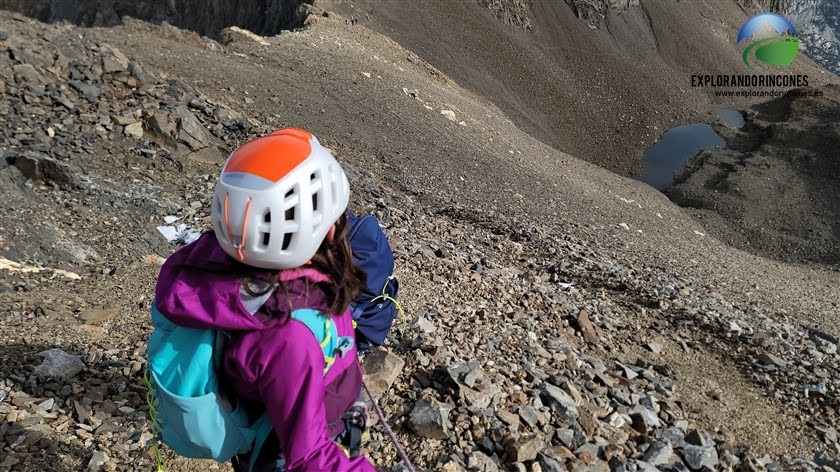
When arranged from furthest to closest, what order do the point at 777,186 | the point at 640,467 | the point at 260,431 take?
the point at 777,186
the point at 640,467
the point at 260,431

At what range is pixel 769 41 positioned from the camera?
41.5m

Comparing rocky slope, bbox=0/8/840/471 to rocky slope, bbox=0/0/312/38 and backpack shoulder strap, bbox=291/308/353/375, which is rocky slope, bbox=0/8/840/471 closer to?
backpack shoulder strap, bbox=291/308/353/375

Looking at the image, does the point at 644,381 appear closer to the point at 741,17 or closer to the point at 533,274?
the point at 533,274

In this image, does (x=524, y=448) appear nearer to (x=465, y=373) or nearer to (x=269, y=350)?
(x=465, y=373)

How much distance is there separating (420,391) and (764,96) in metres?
Answer: 41.4

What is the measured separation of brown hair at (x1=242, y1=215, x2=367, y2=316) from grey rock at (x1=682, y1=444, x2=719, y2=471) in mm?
3179

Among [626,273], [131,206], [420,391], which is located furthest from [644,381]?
[131,206]

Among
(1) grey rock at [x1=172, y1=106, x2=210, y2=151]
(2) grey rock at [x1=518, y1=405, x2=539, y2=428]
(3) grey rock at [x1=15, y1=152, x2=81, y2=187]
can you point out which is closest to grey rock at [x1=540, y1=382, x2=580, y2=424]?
(2) grey rock at [x1=518, y1=405, x2=539, y2=428]

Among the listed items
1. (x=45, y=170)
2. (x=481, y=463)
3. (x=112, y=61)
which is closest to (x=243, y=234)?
(x=481, y=463)

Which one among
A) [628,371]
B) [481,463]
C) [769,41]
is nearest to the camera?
[481,463]

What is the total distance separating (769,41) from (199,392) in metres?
48.4

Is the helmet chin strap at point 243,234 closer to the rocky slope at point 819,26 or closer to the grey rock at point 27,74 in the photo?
the grey rock at point 27,74

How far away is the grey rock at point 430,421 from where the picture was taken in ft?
11.8

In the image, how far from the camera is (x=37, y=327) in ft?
13.5
